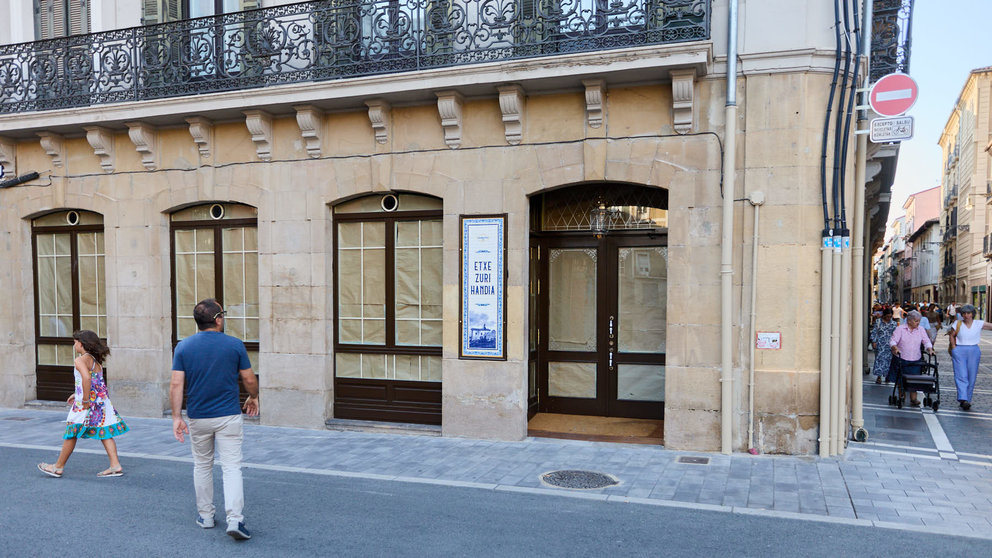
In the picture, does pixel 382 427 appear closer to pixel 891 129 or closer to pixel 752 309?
pixel 752 309

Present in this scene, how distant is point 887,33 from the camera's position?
884 cm

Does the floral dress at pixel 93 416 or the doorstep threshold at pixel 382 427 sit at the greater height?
the floral dress at pixel 93 416

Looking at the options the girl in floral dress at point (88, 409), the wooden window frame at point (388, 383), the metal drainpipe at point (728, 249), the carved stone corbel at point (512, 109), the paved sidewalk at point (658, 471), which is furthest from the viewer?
the wooden window frame at point (388, 383)

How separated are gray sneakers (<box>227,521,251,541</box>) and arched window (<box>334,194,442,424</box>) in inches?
159

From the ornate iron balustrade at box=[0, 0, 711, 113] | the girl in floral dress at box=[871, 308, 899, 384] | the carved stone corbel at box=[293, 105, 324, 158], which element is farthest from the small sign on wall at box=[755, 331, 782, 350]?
the girl in floral dress at box=[871, 308, 899, 384]

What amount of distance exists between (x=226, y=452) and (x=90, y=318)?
24.4 feet

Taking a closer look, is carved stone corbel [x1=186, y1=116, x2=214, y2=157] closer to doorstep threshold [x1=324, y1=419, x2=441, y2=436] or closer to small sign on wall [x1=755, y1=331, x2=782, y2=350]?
doorstep threshold [x1=324, y1=419, x2=441, y2=436]

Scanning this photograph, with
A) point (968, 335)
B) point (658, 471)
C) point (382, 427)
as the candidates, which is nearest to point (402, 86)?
point (382, 427)

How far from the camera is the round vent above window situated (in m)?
9.00

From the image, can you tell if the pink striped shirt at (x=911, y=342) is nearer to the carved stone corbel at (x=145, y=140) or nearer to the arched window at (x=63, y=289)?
the carved stone corbel at (x=145, y=140)

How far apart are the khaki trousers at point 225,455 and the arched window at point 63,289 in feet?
22.5

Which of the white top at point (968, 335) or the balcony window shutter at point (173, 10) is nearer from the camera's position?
the balcony window shutter at point (173, 10)

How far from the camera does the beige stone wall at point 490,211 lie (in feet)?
24.0

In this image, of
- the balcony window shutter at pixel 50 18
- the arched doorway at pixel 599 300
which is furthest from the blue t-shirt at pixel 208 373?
the balcony window shutter at pixel 50 18
